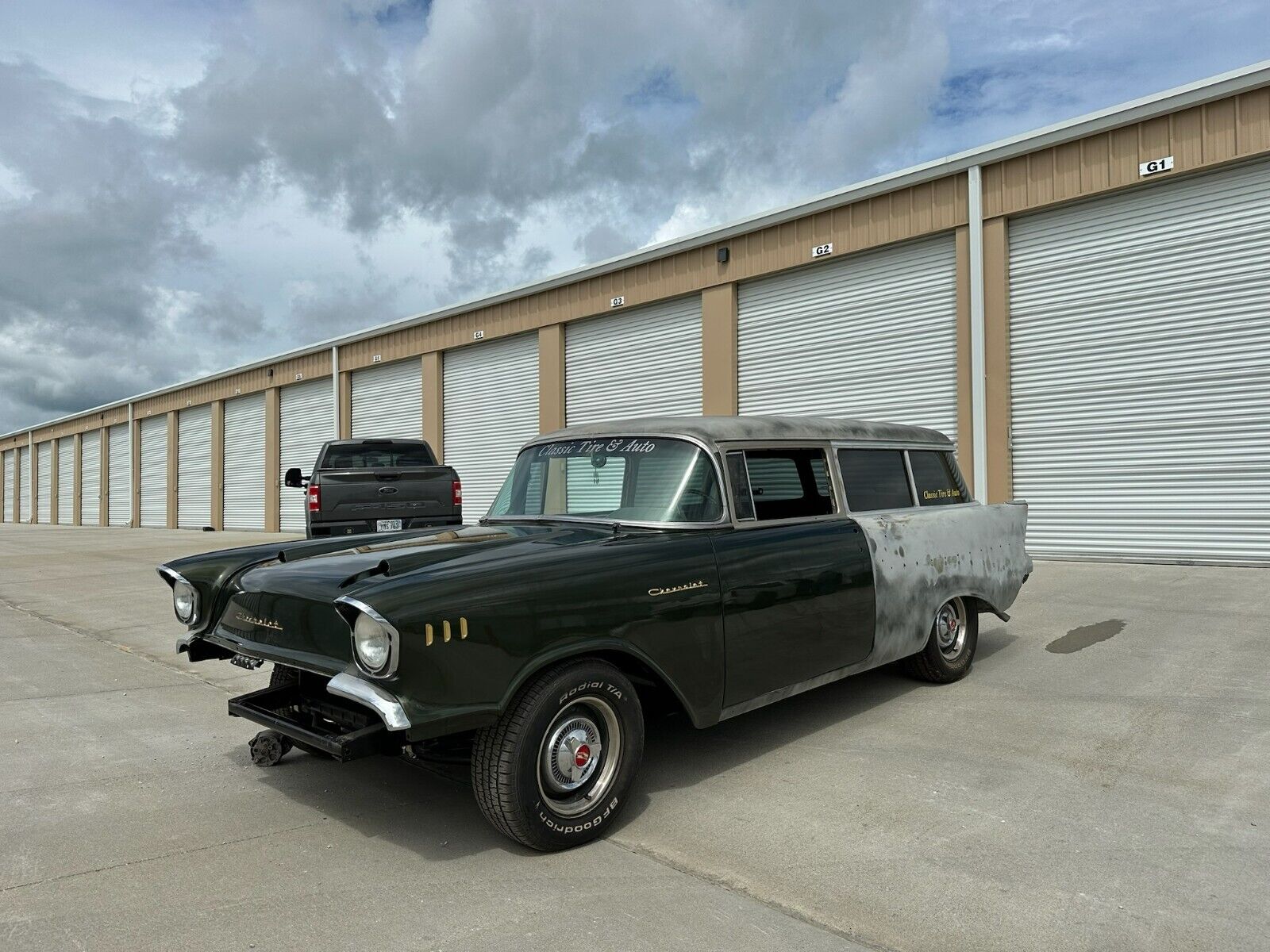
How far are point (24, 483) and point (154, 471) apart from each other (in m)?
26.2

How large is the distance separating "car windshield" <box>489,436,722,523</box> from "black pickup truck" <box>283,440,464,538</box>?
17.1ft

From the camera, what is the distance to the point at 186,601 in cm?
422

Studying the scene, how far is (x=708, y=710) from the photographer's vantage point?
3.74m

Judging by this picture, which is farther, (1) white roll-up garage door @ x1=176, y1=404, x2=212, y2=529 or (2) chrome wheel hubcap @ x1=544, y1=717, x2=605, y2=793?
(1) white roll-up garage door @ x1=176, y1=404, x2=212, y2=529

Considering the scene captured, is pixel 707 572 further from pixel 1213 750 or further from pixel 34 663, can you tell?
pixel 34 663

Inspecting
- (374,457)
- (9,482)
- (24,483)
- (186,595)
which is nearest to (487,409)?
(374,457)

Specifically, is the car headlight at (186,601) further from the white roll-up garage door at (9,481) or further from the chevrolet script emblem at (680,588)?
the white roll-up garage door at (9,481)

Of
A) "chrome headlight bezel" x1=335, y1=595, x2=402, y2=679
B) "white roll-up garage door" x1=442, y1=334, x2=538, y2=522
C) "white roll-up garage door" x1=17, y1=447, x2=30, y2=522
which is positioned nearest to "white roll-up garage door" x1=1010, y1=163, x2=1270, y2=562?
"white roll-up garage door" x1=442, y1=334, x2=538, y2=522

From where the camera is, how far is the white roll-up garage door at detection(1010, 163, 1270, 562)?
1031cm

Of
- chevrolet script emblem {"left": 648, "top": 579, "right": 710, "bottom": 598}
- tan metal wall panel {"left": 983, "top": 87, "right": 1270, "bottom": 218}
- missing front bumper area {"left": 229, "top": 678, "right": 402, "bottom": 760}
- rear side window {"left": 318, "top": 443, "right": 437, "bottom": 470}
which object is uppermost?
tan metal wall panel {"left": 983, "top": 87, "right": 1270, "bottom": 218}

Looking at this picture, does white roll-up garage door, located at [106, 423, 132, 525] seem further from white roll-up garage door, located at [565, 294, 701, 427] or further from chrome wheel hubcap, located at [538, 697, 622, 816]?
chrome wheel hubcap, located at [538, 697, 622, 816]

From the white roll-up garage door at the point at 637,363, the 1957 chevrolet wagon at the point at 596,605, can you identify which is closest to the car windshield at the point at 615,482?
the 1957 chevrolet wagon at the point at 596,605

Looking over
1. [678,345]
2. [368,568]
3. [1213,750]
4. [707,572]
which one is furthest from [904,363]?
[368,568]

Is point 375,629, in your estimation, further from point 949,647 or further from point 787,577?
point 949,647
